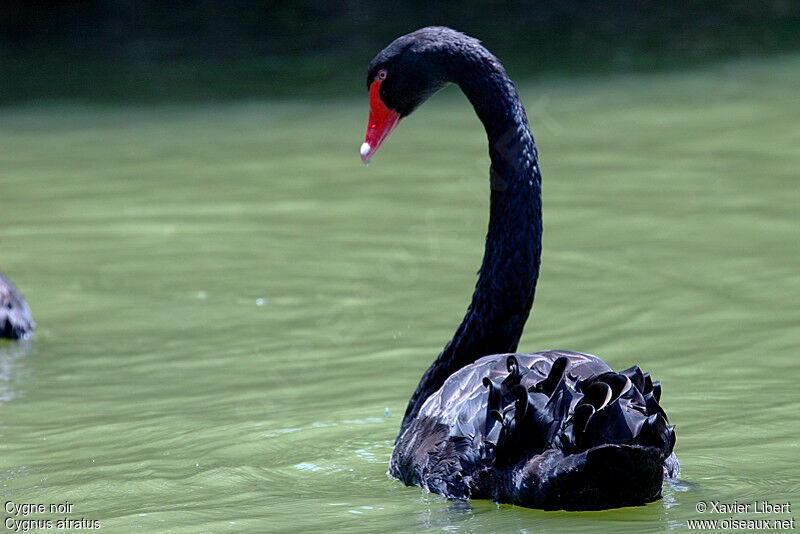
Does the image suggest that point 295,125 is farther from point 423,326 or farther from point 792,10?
point 792,10

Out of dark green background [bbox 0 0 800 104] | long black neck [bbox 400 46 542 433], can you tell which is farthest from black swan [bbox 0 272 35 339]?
dark green background [bbox 0 0 800 104]

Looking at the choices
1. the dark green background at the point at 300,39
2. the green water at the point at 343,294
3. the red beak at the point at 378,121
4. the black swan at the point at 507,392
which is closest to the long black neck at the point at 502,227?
the black swan at the point at 507,392

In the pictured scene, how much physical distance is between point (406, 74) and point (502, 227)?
608mm

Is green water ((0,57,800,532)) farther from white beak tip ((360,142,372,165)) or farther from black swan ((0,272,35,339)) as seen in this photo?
white beak tip ((360,142,372,165))

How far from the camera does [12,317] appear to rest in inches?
235

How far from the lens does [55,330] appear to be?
20.0 feet

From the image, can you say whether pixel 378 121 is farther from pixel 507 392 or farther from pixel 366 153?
pixel 507 392

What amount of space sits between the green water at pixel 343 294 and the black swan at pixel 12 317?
0.50 feet

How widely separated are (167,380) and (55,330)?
102 cm

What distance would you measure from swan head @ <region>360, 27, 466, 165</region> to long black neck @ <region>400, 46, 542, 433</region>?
0.23 feet

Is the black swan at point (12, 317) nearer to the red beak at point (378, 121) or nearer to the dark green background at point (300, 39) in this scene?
the red beak at point (378, 121)

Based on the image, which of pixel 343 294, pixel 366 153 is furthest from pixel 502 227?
pixel 343 294

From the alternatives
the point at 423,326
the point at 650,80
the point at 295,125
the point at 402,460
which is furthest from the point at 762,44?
the point at 402,460

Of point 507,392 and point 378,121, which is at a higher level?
point 378,121
